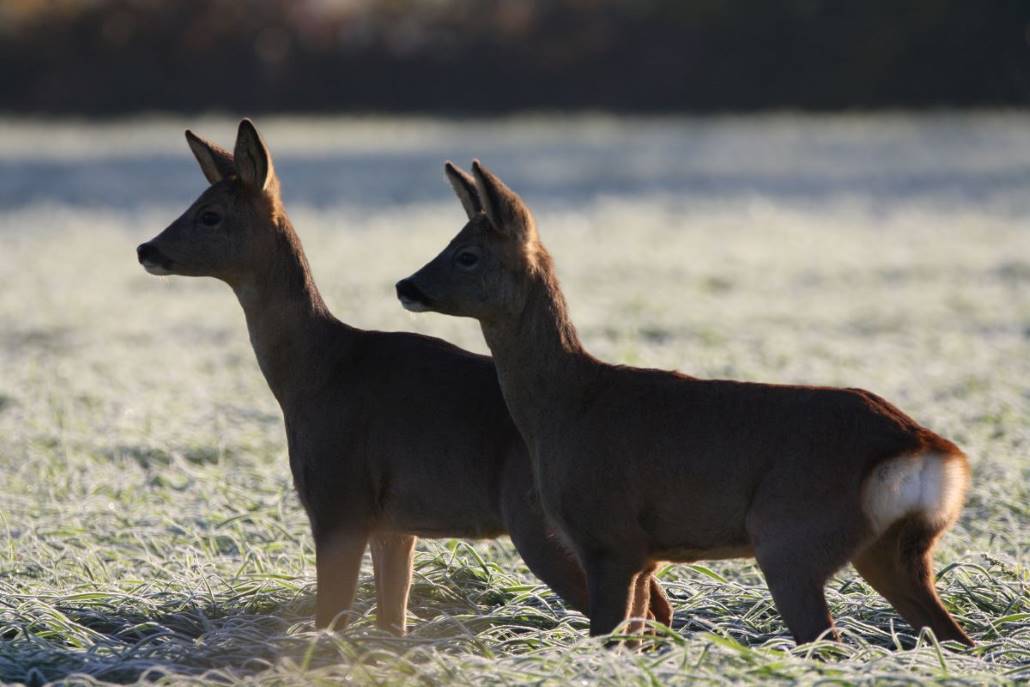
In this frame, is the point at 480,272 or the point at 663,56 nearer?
the point at 480,272

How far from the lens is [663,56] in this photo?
43156 millimetres

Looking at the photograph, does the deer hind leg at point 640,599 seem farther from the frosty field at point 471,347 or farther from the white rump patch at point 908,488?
the white rump patch at point 908,488

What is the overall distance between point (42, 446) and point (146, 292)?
7.22 metres

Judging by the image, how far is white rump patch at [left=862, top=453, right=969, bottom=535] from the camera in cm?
461

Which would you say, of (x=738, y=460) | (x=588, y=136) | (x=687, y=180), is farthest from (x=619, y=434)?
(x=588, y=136)

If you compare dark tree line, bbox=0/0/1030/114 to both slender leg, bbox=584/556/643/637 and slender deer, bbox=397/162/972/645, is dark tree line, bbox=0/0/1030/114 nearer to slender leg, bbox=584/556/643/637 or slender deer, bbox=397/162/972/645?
slender deer, bbox=397/162/972/645

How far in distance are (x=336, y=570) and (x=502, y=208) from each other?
4.37 feet

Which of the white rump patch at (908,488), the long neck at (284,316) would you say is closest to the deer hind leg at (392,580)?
the long neck at (284,316)

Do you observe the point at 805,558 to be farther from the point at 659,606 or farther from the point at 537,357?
the point at 537,357

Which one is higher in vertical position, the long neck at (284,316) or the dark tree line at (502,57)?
the dark tree line at (502,57)

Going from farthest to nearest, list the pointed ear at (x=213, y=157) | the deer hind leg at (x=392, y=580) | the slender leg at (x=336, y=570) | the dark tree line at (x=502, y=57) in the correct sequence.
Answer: the dark tree line at (x=502, y=57) → the pointed ear at (x=213, y=157) → the deer hind leg at (x=392, y=580) → the slender leg at (x=336, y=570)

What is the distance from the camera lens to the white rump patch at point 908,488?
4.61m

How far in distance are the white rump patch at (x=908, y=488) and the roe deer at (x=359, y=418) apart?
1002 millimetres

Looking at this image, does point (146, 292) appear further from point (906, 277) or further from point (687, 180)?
point (687, 180)
